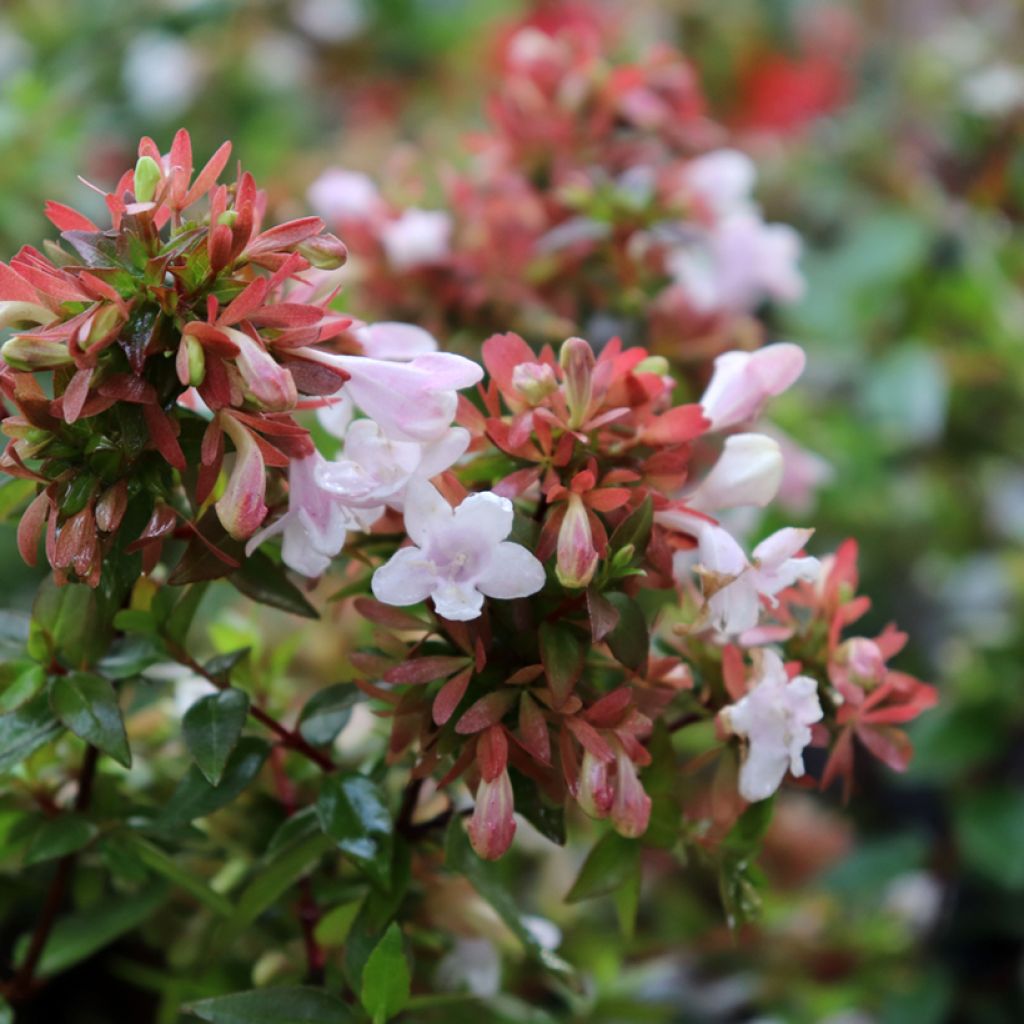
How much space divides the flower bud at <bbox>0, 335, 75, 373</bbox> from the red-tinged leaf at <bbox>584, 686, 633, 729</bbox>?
8.0 inches

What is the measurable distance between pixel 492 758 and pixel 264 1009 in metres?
0.13

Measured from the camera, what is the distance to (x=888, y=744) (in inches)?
18.5

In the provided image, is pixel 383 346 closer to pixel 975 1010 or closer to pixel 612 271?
pixel 612 271

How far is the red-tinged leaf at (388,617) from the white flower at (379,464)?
4cm

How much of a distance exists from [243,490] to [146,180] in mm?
117

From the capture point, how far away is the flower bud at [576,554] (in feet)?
1.30

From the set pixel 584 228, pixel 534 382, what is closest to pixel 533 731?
pixel 534 382

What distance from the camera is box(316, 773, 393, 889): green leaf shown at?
45 centimetres

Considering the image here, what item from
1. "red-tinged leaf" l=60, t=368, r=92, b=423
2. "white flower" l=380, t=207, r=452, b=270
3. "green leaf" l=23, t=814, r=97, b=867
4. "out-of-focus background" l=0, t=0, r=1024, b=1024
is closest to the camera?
"red-tinged leaf" l=60, t=368, r=92, b=423

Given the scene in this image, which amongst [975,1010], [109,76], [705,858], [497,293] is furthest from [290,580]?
[109,76]

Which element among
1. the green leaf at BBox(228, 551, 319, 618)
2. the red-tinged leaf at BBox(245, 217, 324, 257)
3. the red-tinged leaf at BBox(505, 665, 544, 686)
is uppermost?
the red-tinged leaf at BBox(245, 217, 324, 257)

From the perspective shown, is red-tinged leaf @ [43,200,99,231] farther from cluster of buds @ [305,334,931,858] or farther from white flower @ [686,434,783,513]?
→ white flower @ [686,434,783,513]

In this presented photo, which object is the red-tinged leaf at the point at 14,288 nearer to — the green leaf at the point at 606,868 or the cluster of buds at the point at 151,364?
the cluster of buds at the point at 151,364

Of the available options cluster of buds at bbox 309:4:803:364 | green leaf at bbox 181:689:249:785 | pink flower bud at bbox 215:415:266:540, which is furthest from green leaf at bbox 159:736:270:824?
cluster of buds at bbox 309:4:803:364
